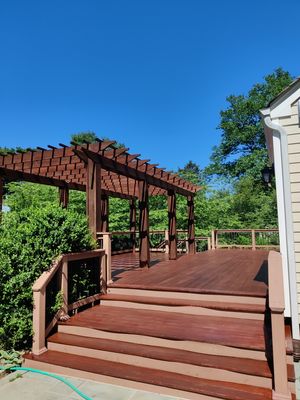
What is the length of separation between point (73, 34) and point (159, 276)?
36.7 feet

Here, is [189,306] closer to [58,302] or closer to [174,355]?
[174,355]

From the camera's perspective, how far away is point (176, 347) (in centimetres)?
304

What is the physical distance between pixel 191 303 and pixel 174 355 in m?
1.06

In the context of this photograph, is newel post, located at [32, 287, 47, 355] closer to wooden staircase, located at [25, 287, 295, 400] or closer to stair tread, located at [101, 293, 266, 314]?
wooden staircase, located at [25, 287, 295, 400]

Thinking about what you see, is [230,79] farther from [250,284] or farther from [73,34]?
[250,284]

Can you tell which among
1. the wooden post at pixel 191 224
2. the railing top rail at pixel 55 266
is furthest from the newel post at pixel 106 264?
the wooden post at pixel 191 224

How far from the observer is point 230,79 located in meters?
24.3

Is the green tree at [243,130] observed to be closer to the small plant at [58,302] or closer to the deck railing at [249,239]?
the deck railing at [249,239]

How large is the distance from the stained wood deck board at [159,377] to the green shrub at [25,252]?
411 mm

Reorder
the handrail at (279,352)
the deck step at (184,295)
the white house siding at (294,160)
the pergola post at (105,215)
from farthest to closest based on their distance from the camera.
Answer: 1. the pergola post at (105,215)
2. the deck step at (184,295)
3. the white house siding at (294,160)
4. the handrail at (279,352)

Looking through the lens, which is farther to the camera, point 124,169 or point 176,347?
point 124,169

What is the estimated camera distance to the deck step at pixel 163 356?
2.57 meters

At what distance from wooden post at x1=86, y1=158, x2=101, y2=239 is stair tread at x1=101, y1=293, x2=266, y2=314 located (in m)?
1.18

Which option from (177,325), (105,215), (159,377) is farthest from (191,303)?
(105,215)
